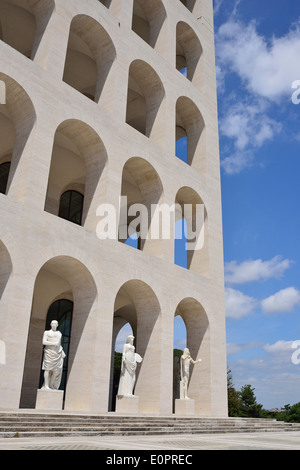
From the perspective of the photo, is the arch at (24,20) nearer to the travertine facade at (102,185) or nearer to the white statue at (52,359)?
the travertine facade at (102,185)

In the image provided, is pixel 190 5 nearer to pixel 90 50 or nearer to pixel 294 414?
pixel 90 50

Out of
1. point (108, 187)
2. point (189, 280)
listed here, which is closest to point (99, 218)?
point (108, 187)

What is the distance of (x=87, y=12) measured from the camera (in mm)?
17766

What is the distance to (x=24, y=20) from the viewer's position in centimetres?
1881

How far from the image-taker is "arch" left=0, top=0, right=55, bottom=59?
1648 cm

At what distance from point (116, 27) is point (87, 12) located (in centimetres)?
163

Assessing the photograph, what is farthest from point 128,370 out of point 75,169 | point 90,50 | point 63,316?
point 90,50

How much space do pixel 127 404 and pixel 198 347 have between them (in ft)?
19.4

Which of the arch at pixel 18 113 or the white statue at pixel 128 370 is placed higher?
the arch at pixel 18 113

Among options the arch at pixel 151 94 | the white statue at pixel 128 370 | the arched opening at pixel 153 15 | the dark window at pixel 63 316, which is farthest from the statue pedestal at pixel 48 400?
the arched opening at pixel 153 15

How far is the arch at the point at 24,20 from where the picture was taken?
16.5 m

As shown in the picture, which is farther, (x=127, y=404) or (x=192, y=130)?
(x=192, y=130)
